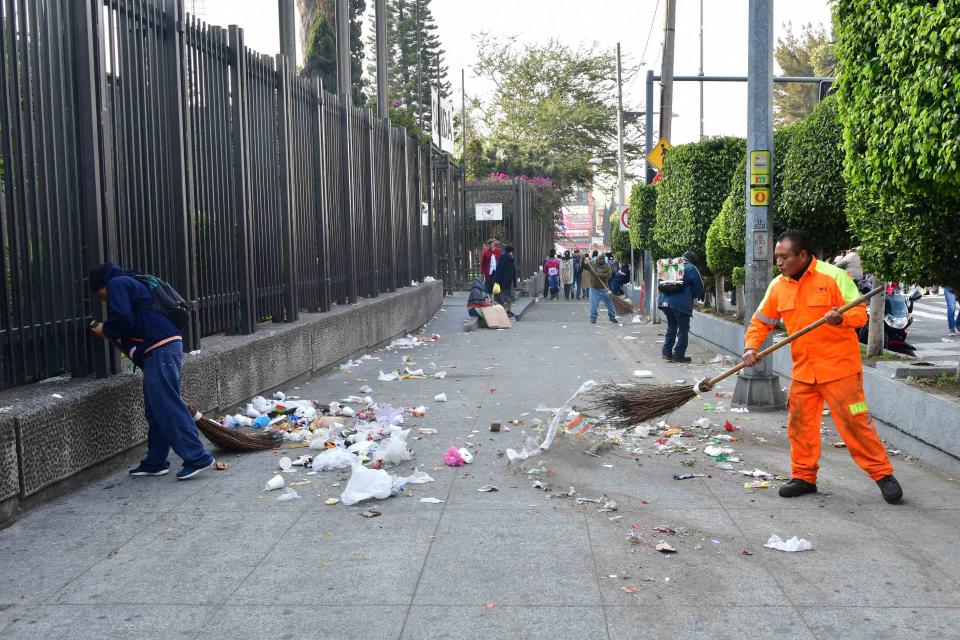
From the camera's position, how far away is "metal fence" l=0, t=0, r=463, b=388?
6.27 m

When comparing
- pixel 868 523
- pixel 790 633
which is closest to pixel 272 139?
pixel 868 523

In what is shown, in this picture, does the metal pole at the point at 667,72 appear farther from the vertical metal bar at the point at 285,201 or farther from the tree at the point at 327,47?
the vertical metal bar at the point at 285,201

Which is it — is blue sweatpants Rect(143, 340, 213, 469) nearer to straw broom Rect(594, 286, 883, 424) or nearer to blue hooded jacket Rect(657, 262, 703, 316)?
straw broom Rect(594, 286, 883, 424)

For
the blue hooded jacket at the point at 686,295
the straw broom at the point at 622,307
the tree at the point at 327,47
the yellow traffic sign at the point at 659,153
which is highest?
the tree at the point at 327,47

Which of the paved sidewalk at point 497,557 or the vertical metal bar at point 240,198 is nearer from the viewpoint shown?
the paved sidewalk at point 497,557

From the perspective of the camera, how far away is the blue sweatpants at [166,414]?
21.5ft

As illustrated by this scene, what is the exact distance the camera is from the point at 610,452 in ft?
24.4

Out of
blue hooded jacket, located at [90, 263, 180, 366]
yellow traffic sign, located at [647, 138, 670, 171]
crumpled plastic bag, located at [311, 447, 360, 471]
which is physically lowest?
crumpled plastic bag, located at [311, 447, 360, 471]

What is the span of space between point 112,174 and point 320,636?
462cm

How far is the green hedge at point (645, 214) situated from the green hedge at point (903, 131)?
15.8m

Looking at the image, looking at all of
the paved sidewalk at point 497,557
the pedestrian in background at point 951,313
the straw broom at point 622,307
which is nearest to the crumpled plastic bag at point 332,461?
the paved sidewalk at point 497,557

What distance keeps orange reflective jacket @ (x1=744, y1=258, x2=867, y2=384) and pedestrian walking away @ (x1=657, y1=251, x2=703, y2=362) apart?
753cm

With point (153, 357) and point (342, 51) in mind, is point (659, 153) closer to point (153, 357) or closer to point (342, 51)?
point (342, 51)

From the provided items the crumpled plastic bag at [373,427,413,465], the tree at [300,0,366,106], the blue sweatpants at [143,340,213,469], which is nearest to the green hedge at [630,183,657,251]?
the tree at [300,0,366,106]
